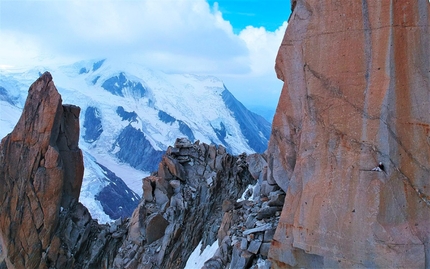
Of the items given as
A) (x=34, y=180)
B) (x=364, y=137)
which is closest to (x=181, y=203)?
(x=34, y=180)

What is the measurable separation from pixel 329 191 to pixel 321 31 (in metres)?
3.84

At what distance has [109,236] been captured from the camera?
27.3 metres

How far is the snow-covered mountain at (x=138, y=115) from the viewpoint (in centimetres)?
10538

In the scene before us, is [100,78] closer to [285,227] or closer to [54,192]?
[54,192]

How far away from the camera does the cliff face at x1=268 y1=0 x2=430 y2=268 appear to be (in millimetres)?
8508

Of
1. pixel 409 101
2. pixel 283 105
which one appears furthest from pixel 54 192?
pixel 409 101

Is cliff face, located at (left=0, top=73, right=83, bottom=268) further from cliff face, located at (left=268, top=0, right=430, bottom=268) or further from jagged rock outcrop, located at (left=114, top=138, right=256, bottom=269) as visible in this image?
cliff face, located at (left=268, top=0, right=430, bottom=268)

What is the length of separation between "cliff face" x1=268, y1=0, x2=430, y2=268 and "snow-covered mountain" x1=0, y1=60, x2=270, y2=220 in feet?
248

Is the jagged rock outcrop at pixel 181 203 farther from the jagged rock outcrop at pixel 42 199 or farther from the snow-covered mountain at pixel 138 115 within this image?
the snow-covered mountain at pixel 138 115

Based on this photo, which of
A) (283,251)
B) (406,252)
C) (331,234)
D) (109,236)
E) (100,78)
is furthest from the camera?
(100,78)

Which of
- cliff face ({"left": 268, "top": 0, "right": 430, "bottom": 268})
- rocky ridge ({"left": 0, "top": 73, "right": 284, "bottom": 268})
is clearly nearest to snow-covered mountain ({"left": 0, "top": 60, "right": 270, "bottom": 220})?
rocky ridge ({"left": 0, "top": 73, "right": 284, "bottom": 268})

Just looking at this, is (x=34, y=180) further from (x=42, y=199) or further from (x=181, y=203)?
(x=181, y=203)

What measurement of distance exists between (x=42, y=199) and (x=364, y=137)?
2308cm

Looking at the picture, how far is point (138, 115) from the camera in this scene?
374 ft
